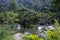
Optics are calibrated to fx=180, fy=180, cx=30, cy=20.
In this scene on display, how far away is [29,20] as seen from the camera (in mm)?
9289

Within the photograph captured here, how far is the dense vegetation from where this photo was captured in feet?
30.6

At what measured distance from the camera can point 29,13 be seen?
972 centimetres

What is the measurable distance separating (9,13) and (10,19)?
0.61m

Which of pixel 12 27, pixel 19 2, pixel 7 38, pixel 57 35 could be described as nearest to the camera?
pixel 57 35

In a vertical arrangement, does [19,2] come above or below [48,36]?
below

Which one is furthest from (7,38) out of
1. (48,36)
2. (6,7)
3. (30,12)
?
(6,7)

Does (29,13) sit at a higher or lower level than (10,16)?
higher

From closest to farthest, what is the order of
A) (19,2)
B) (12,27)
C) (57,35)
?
(57,35) → (12,27) → (19,2)

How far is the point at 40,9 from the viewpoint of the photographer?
11.0m

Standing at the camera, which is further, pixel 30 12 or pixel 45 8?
pixel 45 8

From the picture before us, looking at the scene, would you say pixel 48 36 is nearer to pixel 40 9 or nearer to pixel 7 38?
pixel 7 38

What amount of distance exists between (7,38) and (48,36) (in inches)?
69.4

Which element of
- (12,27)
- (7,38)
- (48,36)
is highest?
(48,36)

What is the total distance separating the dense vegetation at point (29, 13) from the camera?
9.33 metres
